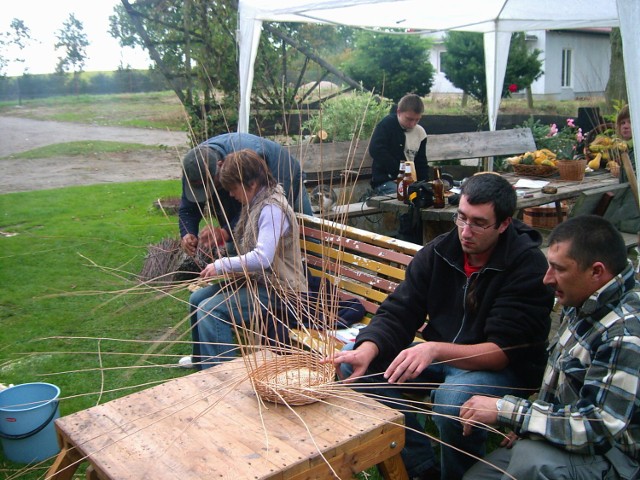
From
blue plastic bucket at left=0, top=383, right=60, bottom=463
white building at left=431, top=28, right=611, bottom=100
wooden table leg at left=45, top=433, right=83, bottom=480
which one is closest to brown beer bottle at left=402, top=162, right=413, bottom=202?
blue plastic bucket at left=0, top=383, right=60, bottom=463

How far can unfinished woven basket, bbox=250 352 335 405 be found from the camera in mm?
2074

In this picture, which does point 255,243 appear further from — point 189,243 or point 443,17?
point 443,17

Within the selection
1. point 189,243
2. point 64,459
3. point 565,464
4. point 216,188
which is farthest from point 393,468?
point 189,243

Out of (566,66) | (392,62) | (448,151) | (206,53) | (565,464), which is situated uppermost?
(566,66)

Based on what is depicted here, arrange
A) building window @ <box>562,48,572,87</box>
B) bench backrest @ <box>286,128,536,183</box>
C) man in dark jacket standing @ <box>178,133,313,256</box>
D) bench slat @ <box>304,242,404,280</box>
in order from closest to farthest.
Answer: bench slat @ <box>304,242,404,280</box>
man in dark jacket standing @ <box>178,133,313,256</box>
bench backrest @ <box>286,128,536,183</box>
building window @ <box>562,48,572,87</box>

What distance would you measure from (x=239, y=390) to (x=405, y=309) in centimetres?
73

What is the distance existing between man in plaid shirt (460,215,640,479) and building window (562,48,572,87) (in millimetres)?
24979

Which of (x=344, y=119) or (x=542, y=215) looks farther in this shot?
(x=344, y=119)

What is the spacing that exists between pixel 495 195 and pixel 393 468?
101 cm

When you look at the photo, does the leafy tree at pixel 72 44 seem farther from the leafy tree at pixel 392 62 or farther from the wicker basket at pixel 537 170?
the wicker basket at pixel 537 170

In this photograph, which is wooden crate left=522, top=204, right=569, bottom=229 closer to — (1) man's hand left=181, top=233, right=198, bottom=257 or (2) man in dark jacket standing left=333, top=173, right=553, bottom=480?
(1) man's hand left=181, top=233, right=198, bottom=257

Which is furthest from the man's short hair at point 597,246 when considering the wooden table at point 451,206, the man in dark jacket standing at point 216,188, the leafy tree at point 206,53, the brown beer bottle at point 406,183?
the leafy tree at point 206,53

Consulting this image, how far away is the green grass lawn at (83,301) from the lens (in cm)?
350

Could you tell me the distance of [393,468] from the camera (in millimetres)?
2111
